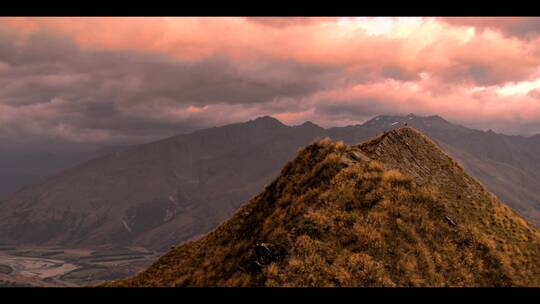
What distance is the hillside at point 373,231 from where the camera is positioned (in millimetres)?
27281

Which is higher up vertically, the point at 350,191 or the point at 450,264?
the point at 350,191

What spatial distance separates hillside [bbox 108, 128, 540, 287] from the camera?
27.3 m

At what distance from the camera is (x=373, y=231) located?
29.5 metres

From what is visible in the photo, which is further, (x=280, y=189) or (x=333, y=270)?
(x=280, y=189)
